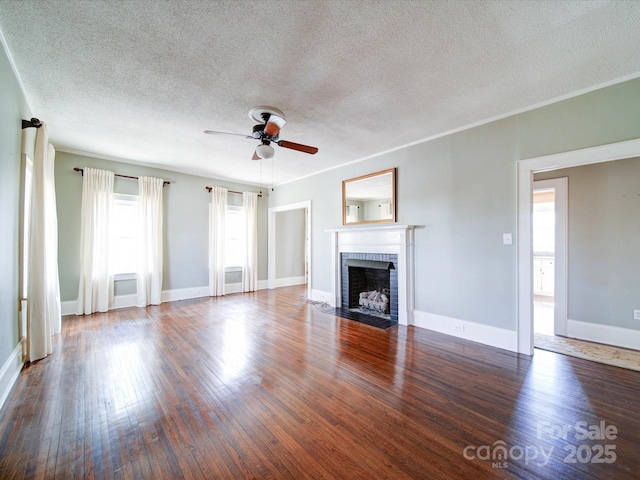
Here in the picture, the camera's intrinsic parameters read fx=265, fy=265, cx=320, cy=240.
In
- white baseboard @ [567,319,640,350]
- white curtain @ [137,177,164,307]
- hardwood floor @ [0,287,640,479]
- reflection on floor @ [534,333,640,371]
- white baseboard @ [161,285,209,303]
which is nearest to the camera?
hardwood floor @ [0,287,640,479]

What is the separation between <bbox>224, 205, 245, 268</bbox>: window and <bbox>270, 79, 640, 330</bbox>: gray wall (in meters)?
3.87

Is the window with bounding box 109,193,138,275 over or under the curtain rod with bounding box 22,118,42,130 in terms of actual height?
under

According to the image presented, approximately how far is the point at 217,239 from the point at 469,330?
17.1 ft

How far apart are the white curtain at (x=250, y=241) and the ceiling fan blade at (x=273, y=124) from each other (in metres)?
3.84

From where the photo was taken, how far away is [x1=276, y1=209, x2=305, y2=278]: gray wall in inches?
299

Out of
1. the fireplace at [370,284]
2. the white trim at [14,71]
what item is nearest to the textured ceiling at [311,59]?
the white trim at [14,71]

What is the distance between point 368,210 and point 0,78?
4.34 meters

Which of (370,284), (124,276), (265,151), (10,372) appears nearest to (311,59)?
(265,151)

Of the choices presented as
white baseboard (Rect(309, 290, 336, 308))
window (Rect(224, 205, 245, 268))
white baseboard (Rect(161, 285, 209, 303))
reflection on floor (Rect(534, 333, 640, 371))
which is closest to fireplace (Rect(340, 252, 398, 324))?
white baseboard (Rect(309, 290, 336, 308))

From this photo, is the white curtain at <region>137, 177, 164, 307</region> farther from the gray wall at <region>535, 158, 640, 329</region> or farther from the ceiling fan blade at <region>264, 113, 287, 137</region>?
the gray wall at <region>535, 158, 640, 329</region>

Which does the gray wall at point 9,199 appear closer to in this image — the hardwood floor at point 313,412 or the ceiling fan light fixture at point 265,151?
the hardwood floor at point 313,412

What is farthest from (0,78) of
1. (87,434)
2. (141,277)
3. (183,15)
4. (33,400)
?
(141,277)

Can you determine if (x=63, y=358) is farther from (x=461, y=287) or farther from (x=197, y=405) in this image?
(x=461, y=287)

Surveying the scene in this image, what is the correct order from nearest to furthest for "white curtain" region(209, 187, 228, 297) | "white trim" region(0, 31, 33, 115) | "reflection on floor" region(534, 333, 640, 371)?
1. "white trim" region(0, 31, 33, 115)
2. "reflection on floor" region(534, 333, 640, 371)
3. "white curtain" region(209, 187, 228, 297)
